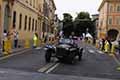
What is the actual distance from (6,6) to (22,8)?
27.5 ft

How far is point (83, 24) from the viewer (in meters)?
149

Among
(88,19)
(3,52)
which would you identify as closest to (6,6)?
(3,52)

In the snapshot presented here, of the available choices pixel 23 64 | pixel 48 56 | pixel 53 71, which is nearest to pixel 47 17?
pixel 48 56

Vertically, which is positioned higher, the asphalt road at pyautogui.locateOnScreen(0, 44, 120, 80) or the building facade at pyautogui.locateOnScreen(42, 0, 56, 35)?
the building facade at pyautogui.locateOnScreen(42, 0, 56, 35)

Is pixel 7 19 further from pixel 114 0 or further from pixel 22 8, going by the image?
pixel 114 0

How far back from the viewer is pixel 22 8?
50625 mm

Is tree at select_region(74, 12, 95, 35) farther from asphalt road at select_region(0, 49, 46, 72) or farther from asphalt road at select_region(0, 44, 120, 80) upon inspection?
asphalt road at select_region(0, 44, 120, 80)

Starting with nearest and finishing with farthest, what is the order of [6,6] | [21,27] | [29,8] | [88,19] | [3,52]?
1. [3,52]
2. [6,6]
3. [21,27]
4. [29,8]
5. [88,19]

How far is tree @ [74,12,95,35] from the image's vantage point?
490ft

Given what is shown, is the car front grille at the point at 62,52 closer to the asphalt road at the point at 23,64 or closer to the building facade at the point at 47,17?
the asphalt road at the point at 23,64

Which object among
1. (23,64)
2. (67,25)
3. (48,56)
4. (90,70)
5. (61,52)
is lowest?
(90,70)

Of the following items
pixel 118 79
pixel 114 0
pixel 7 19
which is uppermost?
pixel 114 0

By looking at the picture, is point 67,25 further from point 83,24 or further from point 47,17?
point 47,17

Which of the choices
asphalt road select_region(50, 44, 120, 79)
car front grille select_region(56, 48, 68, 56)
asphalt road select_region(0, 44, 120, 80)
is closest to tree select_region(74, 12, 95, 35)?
car front grille select_region(56, 48, 68, 56)
